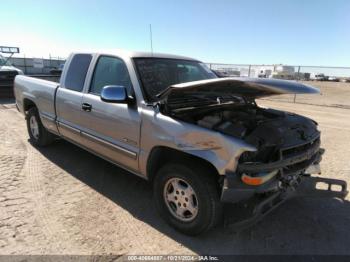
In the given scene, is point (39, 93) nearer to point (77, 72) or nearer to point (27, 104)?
point (27, 104)

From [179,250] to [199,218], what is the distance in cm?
37

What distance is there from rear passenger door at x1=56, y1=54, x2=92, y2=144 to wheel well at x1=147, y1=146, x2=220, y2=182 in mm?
1503

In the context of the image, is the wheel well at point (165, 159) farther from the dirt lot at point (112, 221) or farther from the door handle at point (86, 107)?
the door handle at point (86, 107)

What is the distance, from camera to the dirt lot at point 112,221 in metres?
3.11

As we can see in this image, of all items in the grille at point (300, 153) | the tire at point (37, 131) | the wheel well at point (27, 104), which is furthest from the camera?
the wheel well at point (27, 104)

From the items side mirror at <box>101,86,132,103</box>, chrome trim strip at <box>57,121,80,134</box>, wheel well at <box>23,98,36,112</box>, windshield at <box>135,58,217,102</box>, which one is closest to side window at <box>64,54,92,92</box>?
chrome trim strip at <box>57,121,80,134</box>

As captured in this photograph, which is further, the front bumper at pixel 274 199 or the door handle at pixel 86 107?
the door handle at pixel 86 107

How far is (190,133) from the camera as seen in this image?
3029 millimetres

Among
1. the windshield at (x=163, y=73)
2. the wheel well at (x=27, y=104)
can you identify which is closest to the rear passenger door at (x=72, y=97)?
the windshield at (x=163, y=73)

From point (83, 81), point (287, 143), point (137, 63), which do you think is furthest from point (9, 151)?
point (287, 143)

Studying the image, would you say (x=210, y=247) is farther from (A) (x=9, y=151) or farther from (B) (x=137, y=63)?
(A) (x=9, y=151)

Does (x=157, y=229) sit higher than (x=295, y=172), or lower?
lower

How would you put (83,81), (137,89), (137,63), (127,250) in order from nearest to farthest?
(127,250), (137,89), (137,63), (83,81)

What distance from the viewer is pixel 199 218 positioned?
3.11 metres
